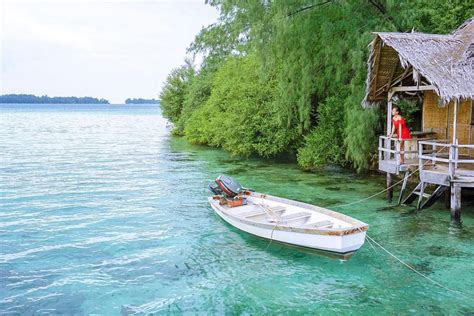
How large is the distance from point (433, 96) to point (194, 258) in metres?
10.3

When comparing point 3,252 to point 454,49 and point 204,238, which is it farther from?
point 454,49

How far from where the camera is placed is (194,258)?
10812 millimetres

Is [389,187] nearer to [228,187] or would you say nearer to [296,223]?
[296,223]

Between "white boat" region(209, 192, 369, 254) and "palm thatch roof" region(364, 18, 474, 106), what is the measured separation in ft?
14.4

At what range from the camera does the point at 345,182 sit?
758 inches

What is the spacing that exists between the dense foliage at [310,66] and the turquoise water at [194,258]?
2605 mm

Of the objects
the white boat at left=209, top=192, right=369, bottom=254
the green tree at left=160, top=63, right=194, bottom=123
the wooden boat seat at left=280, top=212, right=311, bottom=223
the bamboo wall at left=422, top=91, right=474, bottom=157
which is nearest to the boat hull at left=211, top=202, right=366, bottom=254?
the white boat at left=209, top=192, right=369, bottom=254

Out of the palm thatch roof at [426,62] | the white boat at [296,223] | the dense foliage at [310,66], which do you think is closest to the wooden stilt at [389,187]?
the palm thatch roof at [426,62]

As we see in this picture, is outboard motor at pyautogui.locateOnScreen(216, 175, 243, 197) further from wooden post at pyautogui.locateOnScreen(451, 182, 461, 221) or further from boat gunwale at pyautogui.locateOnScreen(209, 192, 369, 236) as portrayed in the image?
wooden post at pyautogui.locateOnScreen(451, 182, 461, 221)

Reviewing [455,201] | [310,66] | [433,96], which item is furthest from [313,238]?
[310,66]

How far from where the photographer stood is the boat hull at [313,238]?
380 inches

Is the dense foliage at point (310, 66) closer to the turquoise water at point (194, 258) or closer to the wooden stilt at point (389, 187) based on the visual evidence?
the turquoise water at point (194, 258)

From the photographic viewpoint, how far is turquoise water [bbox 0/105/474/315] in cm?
855

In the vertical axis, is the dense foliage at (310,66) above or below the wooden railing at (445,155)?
above
